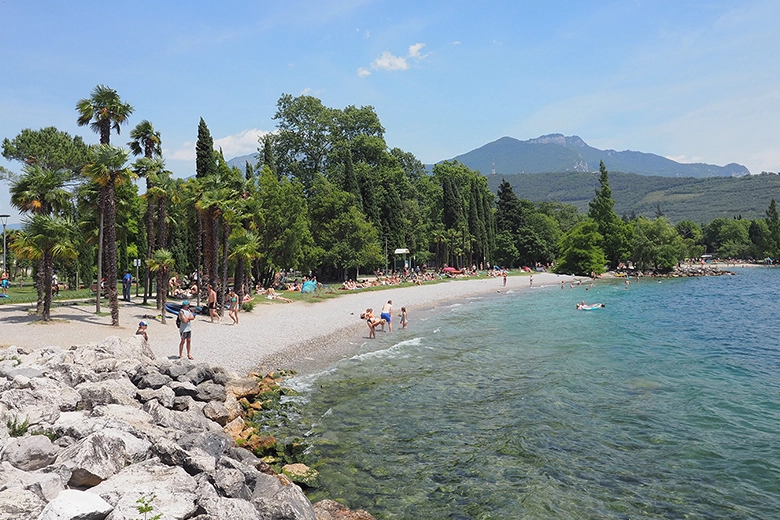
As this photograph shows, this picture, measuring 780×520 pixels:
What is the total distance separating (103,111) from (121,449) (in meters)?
19.0

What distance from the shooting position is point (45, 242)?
2002cm

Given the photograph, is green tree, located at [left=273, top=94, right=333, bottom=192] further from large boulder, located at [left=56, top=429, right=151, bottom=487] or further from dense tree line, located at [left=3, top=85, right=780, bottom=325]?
large boulder, located at [left=56, top=429, right=151, bottom=487]

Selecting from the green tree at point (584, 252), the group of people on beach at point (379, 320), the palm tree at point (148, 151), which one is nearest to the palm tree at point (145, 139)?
the palm tree at point (148, 151)

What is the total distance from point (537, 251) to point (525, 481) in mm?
77162

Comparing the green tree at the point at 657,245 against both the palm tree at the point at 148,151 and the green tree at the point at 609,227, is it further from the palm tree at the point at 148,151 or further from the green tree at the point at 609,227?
the palm tree at the point at 148,151

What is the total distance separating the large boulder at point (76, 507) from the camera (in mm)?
5019

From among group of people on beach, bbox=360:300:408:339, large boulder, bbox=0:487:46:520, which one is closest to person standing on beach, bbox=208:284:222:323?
group of people on beach, bbox=360:300:408:339

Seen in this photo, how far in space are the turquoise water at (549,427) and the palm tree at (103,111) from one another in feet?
48.0

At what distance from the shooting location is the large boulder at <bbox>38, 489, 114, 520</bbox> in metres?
5.02

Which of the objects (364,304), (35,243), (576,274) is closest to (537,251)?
(576,274)

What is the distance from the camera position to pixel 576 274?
3019 inches

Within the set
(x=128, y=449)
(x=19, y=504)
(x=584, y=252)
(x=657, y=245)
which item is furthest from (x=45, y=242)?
(x=657, y=245)

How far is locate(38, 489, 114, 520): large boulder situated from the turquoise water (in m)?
3.90

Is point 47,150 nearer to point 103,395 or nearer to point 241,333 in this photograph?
point 241,333
